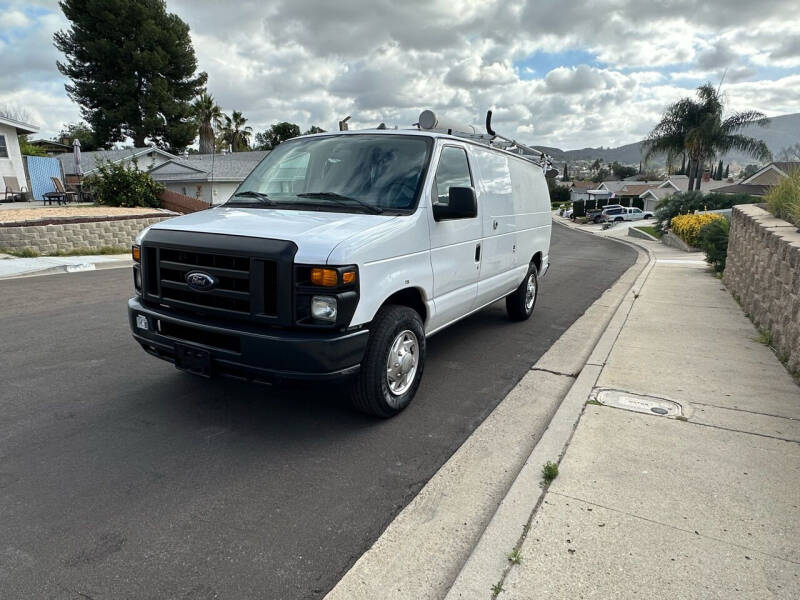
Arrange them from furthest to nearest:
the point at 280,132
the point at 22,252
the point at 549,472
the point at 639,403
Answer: the point at 280,132
the point at 22,252
the point at 639,403
the point at 549,472

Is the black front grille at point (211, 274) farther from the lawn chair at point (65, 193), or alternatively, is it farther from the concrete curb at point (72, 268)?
the lawn chair at point (65, 193)

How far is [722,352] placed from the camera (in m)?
5.66

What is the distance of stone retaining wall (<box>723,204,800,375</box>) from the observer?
5.05 meters

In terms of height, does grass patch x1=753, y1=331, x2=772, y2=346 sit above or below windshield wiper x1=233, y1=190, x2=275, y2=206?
below

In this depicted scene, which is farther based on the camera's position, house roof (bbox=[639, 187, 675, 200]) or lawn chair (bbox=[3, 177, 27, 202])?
house roof (bbox=[639, 187, 675, 200])

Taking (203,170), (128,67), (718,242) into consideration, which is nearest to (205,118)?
(128,67)

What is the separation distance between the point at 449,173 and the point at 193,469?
3094 millimetres

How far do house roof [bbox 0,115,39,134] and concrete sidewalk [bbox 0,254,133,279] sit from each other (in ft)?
65.1

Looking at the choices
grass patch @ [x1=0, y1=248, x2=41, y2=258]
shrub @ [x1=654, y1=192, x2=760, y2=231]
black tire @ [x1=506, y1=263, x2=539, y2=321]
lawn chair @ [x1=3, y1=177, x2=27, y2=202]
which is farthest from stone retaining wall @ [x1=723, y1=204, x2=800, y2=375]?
lawn chair @ [x1=3, y1=177, x2=27, y2=202]

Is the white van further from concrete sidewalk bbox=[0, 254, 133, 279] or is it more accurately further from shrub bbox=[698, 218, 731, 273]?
shrub bbox=[698, 218, 731, 273]

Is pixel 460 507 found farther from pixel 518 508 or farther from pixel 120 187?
pixel 120 187

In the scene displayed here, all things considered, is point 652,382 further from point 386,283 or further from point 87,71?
point 87,71

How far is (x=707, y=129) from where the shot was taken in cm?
3725

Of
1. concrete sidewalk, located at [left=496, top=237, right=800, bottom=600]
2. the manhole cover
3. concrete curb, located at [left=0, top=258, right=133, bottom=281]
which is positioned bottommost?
concrete curb, located at [left=0, top=258, right=133, bottom=281]
